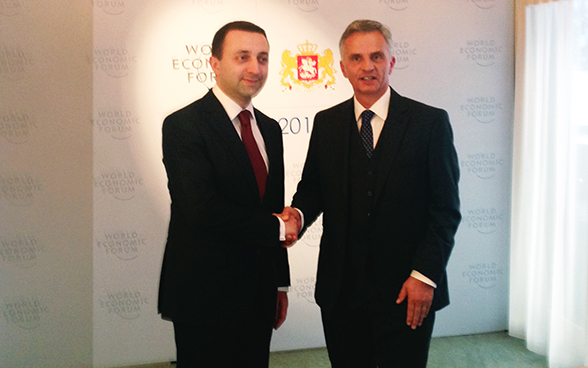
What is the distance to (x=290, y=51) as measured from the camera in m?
3.59

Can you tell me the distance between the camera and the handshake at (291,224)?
2238mm

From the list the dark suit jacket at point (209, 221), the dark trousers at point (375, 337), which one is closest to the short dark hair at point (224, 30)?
the dark suit jacket at point (209, 221)

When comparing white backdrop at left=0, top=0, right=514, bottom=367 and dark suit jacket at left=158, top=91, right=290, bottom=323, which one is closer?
dark suit jacket at left=158, top=91, right=290, bottom=323

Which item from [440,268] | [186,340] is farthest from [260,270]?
[440,268]

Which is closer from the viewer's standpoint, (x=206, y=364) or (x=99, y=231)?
(x=206, y=364)

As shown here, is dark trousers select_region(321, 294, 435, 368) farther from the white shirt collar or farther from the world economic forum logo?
the world economic forum logo

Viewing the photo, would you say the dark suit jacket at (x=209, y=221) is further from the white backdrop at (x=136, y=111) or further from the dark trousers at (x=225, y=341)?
the white backdrop at (x=136, y=111)

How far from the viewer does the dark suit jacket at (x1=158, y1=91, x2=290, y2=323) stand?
2090mm

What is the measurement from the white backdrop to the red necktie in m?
1.29

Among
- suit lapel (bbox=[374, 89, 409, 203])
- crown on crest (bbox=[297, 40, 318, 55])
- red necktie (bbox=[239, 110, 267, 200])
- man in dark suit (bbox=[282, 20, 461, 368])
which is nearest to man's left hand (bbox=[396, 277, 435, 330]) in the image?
man in dark suit (bbox=[282, 20, 461, 368])

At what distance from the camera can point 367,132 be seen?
2156 millimetres

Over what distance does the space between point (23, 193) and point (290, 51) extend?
6.55 feet

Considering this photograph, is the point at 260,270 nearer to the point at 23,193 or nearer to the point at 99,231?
the point at 99,231

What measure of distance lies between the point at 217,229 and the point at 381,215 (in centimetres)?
66
